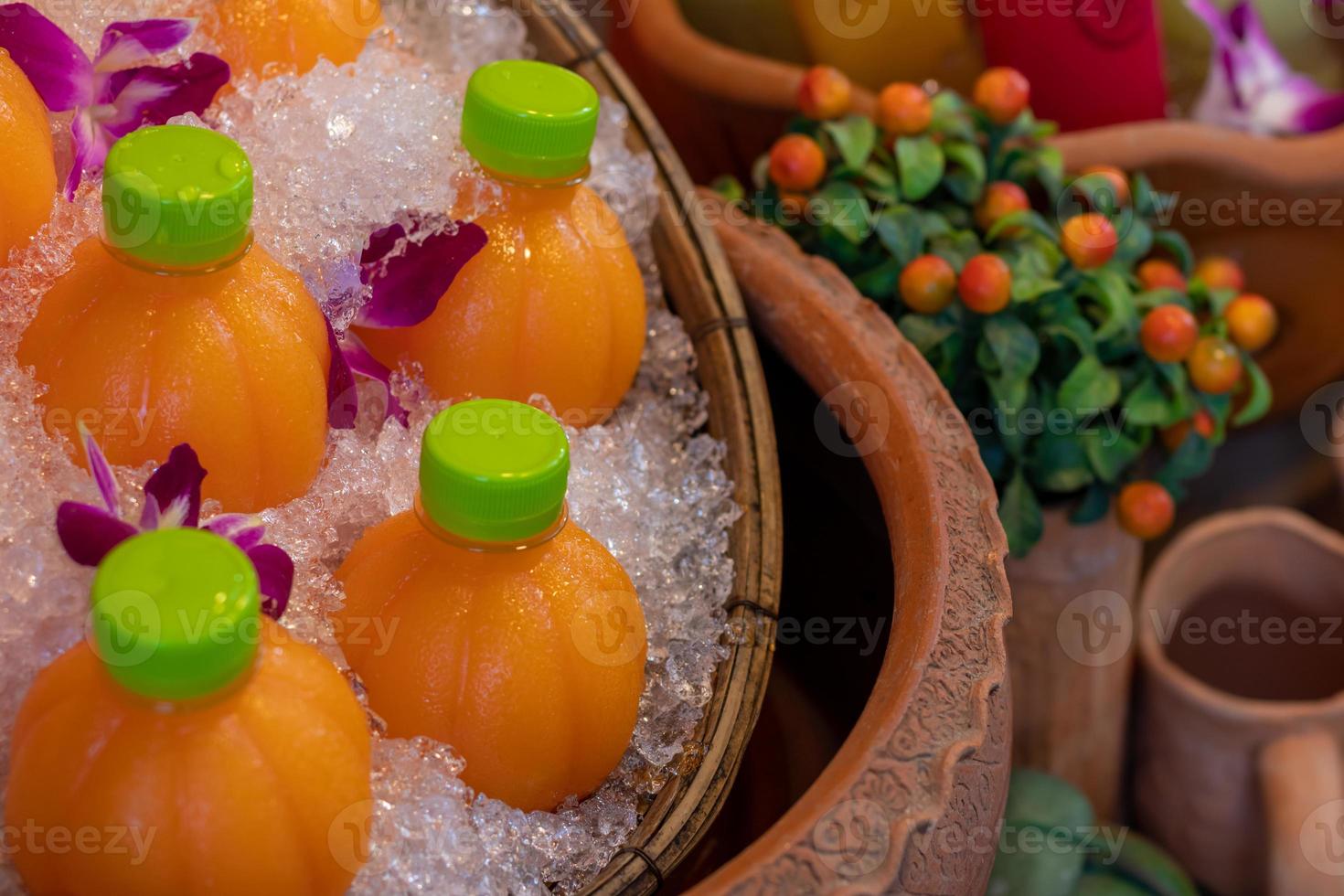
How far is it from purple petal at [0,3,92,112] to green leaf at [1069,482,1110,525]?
2.76 ft

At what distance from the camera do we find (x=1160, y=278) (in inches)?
44.9

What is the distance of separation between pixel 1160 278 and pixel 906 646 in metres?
0.61

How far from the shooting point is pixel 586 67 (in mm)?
957

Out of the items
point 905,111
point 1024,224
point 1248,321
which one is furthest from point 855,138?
point 1248,321

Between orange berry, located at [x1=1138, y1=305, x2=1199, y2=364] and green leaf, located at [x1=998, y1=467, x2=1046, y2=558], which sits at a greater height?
orange berry, located at [x1=1138, y1=305, x2=1199, y2=364]

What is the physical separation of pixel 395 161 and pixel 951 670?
415 millimetres

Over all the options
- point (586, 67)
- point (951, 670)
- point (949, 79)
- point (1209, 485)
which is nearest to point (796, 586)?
point (951, 670)

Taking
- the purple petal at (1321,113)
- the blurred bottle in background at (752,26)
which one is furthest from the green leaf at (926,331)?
the purple petal at (1321,113)

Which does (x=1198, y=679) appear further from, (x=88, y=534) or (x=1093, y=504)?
(x=88, y=534)

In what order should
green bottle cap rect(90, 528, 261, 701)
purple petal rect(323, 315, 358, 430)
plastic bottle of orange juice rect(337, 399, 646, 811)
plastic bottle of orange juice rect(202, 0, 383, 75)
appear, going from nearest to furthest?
green bottle cap rect(90, 528, 261, 701)
plastic bottle of orange juice rect(337, 399, 646, 811)
purple petal rect(323, 315, 358, 430)
plastic bottle of orange juice rect(202, 0, 383, 75)

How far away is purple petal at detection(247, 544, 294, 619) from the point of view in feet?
1.80

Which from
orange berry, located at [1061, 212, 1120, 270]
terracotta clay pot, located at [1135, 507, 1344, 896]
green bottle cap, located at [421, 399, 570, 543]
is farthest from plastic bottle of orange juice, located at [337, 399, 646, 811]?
terracotta clay pot, located at [1135, 507, 1344, 896]

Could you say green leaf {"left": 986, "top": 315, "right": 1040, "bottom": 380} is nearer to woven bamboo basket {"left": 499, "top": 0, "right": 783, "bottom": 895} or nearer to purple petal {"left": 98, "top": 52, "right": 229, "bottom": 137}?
woven bamboo basket {"left": 499, "top": 0, "right": 783, "bottom": 895}

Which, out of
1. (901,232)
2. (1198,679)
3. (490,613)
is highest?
(490,613)
